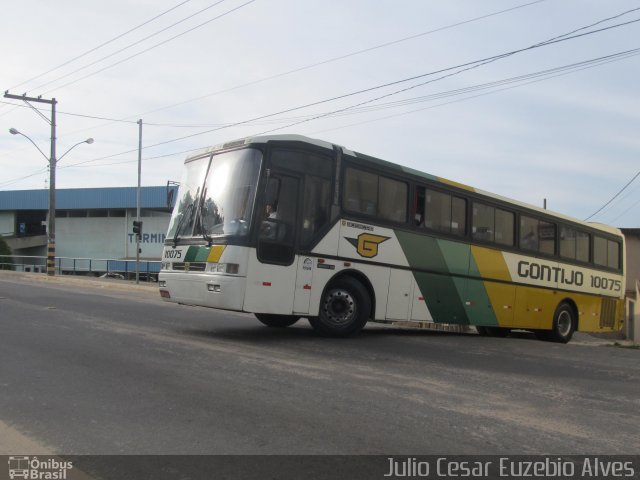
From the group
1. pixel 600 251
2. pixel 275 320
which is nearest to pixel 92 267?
pixel 275 320

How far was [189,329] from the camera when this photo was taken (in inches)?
418

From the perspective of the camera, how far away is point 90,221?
183 ft

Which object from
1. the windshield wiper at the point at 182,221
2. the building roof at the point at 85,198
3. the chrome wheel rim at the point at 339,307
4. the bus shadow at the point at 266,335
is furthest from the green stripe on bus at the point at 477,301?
the building roof at the point at 85,198

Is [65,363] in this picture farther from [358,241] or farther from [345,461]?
[358,241]

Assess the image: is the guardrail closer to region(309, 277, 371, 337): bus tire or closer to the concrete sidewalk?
the concrete sidewalk

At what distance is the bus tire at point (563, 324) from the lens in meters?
15.0

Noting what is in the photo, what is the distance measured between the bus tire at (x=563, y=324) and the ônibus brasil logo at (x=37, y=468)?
13.4 m

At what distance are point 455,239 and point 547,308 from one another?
4.21m

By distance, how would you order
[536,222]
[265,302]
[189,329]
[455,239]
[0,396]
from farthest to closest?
[536,222]
[455,239]
[189,329]
[265,302]
[0,396]

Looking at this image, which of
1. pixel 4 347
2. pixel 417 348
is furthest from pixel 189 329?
pixel 417 348

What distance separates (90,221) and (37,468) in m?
55.5

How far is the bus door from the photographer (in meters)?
9.06

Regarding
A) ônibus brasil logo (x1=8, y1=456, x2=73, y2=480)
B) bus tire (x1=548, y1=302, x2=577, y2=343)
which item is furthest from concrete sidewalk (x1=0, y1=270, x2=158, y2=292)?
ônibus brasil logo (x1=8, y1=456, x2=73, y2=480)

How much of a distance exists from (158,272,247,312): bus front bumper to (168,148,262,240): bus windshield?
712mm
